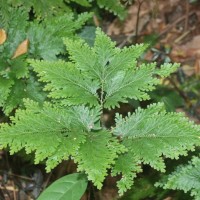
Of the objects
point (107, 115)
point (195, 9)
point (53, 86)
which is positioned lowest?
point (107, 115)

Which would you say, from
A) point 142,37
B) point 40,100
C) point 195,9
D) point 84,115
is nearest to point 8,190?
point 40,100

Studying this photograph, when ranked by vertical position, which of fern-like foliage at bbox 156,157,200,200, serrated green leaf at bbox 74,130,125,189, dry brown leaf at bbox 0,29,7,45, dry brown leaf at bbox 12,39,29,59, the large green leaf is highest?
dry brown leaf at bbox 0,29,7,45

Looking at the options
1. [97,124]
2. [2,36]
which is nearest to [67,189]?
[97,124]

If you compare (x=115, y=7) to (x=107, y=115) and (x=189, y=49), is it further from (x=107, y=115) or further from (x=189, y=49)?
(x=189, y=49)

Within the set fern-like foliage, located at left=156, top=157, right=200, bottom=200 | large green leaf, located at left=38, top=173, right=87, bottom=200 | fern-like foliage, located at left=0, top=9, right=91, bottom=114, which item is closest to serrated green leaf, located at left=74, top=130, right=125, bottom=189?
large green leaf, located at left=38, top=173, right=87, bottom=200

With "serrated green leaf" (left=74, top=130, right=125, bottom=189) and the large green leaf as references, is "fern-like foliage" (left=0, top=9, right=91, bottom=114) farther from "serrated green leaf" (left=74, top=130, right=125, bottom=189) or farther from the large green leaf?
"serrated green leaf" (left=74, top=130, right=125, bottom=189)

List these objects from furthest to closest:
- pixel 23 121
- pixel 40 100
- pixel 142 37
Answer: pixel 142 37 < pixel 40 100 < pixel 23 121

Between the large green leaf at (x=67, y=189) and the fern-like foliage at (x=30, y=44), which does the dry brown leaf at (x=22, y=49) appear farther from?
the large green leaf at (x=67, y=189)

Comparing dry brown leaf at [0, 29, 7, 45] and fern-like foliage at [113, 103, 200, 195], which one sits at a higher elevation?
dry brown leaf at [0, 29, 7, 45]
